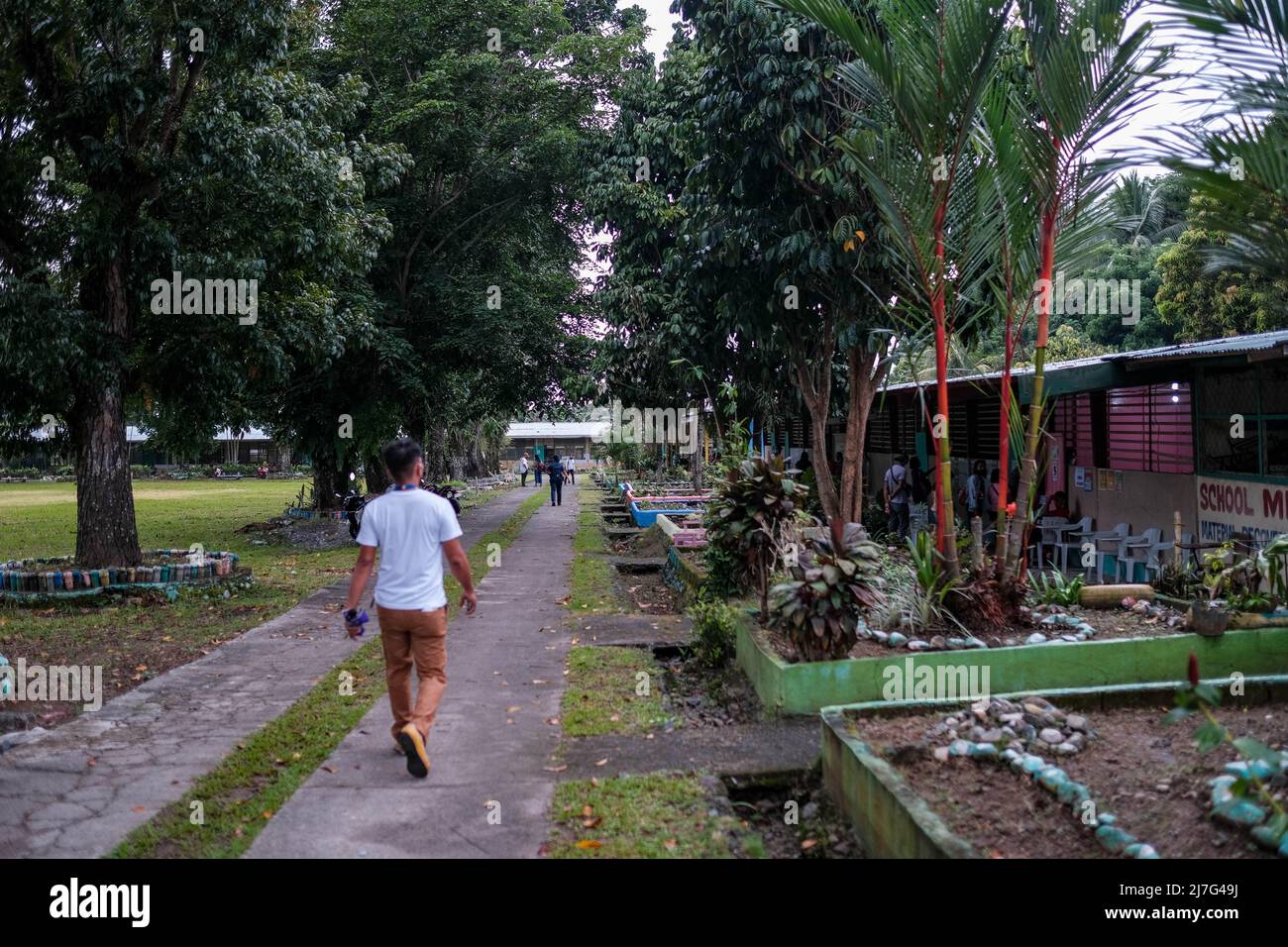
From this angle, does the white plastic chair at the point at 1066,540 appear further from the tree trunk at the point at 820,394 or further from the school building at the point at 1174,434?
the tree trunk at the point at 820,394

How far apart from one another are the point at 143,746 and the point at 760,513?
452 centimetres

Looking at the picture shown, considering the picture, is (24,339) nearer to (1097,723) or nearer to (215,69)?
(215,69)

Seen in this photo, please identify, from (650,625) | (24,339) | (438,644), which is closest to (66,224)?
(24,339)

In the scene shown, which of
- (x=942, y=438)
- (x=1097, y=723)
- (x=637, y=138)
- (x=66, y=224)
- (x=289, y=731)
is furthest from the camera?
(x=637, y=138)

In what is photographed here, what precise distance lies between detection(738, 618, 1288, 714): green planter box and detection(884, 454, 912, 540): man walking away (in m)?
9.77

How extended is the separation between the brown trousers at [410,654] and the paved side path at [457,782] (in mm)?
325

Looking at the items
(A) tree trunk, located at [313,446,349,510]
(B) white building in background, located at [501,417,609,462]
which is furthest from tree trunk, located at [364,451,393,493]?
(B) white building in background, located at [501,417,609,462]

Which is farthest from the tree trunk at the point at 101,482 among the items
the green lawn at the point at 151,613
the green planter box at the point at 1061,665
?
the green planter box at the point at 1061,665

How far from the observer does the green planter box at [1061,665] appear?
A: 19.0 feet

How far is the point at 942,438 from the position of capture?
258 inches

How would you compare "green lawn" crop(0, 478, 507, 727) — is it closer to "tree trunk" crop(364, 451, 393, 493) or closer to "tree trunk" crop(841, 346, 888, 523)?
"tree trunk" crop(364, 451, 393, 493)

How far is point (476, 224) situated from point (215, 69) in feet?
35.5

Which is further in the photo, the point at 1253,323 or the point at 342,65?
the point at 1253,323

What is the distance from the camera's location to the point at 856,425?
1020 centimetres
